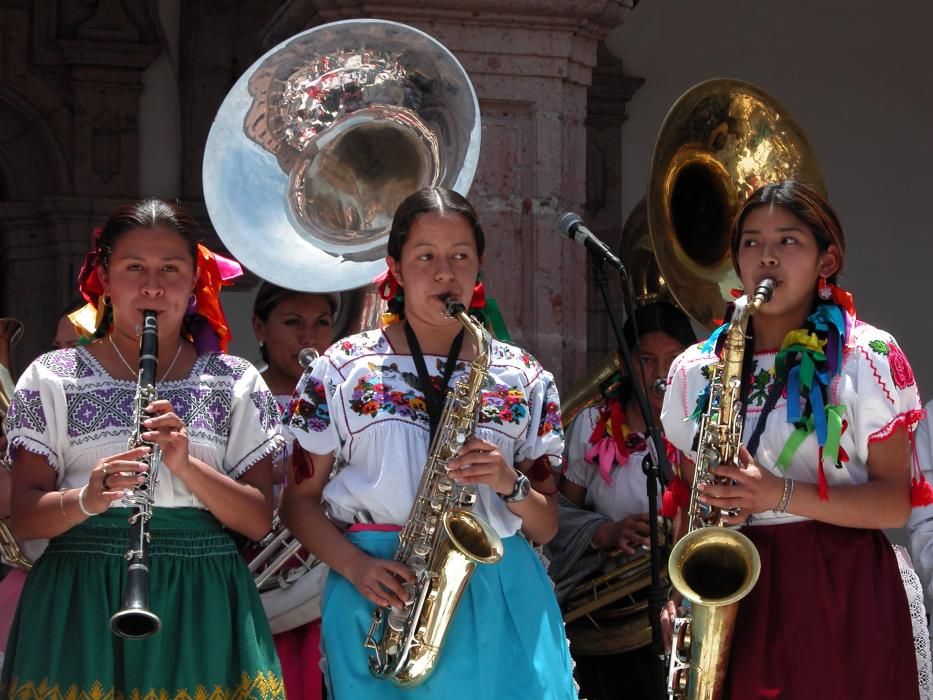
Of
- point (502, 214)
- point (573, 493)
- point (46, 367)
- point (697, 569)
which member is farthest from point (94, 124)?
point (697, 569)

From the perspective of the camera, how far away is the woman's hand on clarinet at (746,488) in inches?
130

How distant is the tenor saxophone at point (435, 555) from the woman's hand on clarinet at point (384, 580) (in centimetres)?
2

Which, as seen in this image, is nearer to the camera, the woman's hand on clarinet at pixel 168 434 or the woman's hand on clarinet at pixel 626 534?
the woman's hand on clarinet at pixel 168 434

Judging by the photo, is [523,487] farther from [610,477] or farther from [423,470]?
[610,477]

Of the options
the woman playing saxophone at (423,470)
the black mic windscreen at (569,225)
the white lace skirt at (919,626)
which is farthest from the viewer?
the black mic windscreen at (569,225)

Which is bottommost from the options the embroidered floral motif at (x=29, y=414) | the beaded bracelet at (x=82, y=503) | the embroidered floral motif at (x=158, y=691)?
the embroidered floral motif at (x=158, y=691)

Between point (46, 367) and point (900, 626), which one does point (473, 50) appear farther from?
point (900, 626)

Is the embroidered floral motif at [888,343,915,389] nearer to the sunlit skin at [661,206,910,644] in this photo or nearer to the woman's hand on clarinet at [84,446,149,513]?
the sunlit skin at [661,206,910,644]

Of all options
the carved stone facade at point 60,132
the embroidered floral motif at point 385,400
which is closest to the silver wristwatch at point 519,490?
the embroidered floral motif at point 385,400

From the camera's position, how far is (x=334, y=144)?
4.61m

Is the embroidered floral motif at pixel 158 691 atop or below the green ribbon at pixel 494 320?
below

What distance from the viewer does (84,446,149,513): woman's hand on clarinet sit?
3.22 m

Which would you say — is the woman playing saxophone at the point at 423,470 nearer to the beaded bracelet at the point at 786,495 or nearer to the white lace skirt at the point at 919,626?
the beaded bracelet at the point at 786,495

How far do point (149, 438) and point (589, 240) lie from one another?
1346mm
